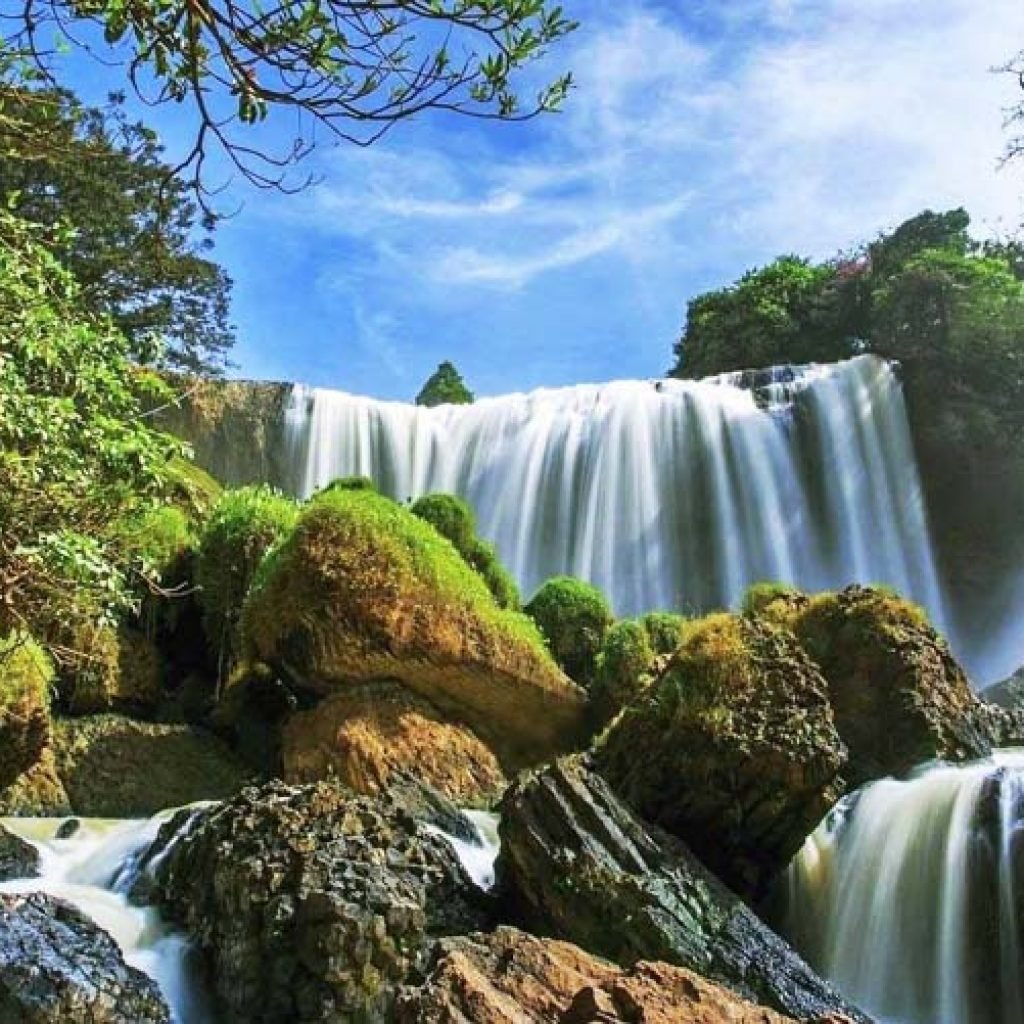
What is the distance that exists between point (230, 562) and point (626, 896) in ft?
22.7

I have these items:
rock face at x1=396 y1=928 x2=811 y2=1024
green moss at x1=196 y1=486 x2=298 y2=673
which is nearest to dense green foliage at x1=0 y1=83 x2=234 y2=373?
green moss at x1=196 y1=486 x2=298 y2=673

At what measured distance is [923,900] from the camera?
7215 mm

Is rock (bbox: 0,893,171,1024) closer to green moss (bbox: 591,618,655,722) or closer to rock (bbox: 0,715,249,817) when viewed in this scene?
rock (bbox: 0,715,249,817)

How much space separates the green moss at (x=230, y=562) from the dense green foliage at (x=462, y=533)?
6.79 ft

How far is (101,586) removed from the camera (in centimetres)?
562

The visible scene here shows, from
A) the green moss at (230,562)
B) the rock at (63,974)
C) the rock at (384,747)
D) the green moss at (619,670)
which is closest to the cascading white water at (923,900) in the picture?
the rock at (384,747)

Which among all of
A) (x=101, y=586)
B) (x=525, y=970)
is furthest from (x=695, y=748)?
(x=525, y=970)

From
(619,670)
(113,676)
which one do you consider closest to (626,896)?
(619,670)

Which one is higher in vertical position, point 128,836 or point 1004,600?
point 1004,600

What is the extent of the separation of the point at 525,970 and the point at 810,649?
7359 mm

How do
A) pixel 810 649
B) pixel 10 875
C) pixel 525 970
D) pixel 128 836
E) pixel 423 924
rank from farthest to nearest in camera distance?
pixel 810 649
pixel 128 836
pixel 10 875
pixel 423 924
pixel 525 970

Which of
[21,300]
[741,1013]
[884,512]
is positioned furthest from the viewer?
[884,512]

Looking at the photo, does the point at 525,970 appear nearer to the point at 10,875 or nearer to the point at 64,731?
the point at 10,875

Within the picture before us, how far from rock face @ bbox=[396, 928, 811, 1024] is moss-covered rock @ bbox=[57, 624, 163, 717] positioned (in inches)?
304
